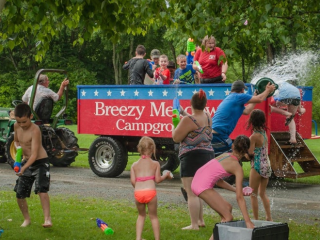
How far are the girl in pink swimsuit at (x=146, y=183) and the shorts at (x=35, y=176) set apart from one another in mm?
1503

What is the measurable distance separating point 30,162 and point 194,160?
76.8 inches

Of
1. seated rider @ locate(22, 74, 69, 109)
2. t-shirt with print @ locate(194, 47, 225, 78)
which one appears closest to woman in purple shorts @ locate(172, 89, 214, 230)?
t-shirt with print @ locate(194, 47, 225, 78)

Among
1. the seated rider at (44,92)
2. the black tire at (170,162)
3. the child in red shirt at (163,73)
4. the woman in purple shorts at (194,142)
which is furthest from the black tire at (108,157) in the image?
the woman in purple shorts at (194,142)

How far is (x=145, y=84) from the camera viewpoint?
14.6 m

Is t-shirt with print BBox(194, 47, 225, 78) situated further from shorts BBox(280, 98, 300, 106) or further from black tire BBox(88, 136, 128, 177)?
black tire BBox(88, 136, 128, 177)

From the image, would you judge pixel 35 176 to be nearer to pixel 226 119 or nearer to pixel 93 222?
pixel 93 222

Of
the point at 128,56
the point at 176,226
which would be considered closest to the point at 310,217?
the point at 176,226

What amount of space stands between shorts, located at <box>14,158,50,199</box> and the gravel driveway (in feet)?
9.01

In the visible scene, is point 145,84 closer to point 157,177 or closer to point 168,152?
point 168,152

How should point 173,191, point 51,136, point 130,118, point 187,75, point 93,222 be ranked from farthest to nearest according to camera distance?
point 51,136 < point 130,118 < point 187,75 < point 173,191 < point 93,222

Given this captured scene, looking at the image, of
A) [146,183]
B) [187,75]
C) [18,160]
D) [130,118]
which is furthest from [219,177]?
[130,118]

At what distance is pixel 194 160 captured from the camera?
8281 mm

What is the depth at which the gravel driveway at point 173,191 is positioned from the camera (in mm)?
10305

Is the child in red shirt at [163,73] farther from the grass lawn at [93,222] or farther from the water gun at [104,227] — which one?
the water gun at [104,227]
